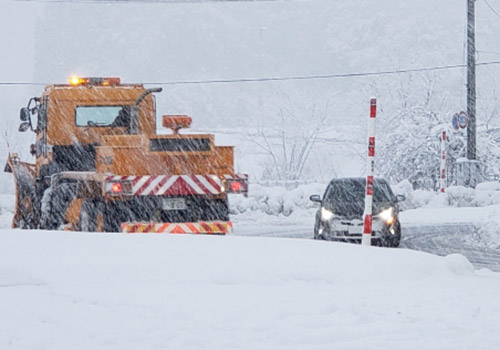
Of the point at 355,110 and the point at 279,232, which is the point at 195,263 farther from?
the point at 355,110

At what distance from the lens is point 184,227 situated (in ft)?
41.9

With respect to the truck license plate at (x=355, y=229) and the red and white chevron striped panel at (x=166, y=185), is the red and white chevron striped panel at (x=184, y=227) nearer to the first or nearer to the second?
the red and white chevron striped panel at (x=166, y=185)

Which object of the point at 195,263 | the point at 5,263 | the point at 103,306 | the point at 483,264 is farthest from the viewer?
the point at 483,264

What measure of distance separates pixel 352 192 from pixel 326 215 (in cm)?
124

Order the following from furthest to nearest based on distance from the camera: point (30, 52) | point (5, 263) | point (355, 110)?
1. point (30, 52)
2. point (355, 110)
3. point (5, 263)

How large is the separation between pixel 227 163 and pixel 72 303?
7.09 meters

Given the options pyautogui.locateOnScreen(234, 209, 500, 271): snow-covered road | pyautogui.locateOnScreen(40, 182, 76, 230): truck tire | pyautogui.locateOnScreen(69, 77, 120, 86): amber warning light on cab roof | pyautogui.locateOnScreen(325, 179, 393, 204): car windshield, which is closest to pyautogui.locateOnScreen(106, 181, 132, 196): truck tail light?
pyautogui.locateOnScreen(40, 182, 76, 230): truck tire

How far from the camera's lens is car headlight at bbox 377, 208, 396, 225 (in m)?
Result: 15.2

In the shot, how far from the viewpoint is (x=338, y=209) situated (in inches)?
604

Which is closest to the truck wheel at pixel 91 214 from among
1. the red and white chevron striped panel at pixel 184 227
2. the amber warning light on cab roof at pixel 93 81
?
the red and white chevron striped panel at pixel 184 227

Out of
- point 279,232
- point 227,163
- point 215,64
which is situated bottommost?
point 279,232

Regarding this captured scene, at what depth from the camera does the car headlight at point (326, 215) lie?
50.0 ft

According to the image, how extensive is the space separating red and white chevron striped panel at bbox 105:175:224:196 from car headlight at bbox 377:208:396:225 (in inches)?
142

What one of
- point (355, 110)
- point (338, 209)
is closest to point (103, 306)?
point (338, 209)
